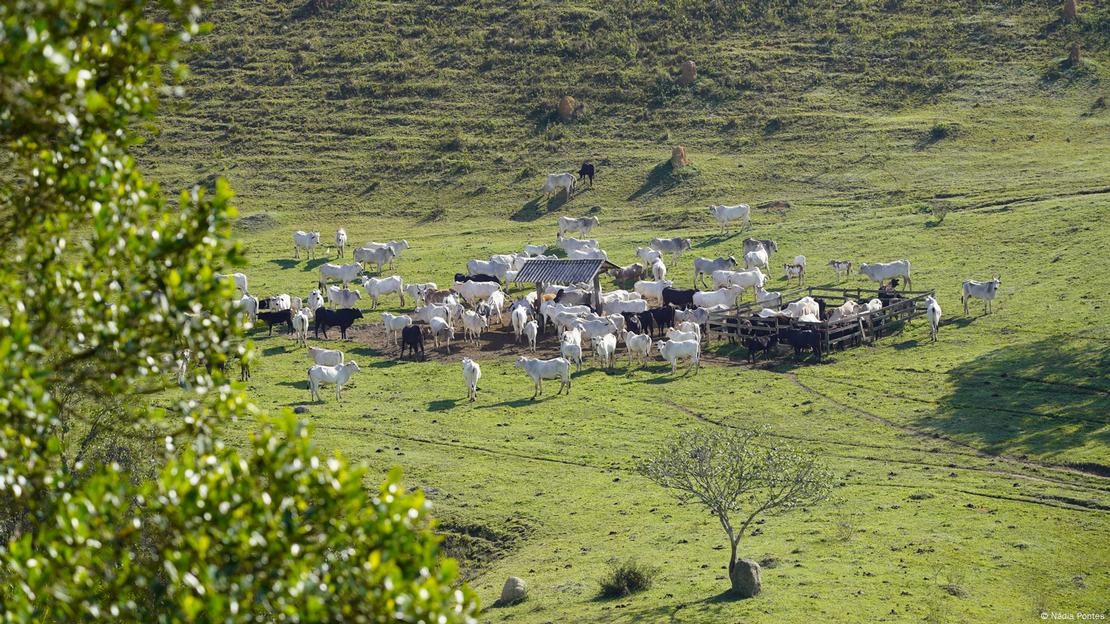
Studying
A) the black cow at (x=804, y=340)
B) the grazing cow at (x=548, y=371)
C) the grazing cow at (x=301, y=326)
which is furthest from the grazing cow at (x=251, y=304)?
the black cow at (x=804, y=340)

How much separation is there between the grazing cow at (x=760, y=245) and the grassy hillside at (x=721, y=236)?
528 mm

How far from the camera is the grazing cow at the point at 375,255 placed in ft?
183

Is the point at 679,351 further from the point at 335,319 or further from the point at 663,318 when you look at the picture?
the point at 335,319

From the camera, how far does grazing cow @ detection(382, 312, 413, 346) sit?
1779 inches

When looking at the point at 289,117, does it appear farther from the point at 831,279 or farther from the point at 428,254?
the point at 831,279

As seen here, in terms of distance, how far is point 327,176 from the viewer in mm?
72938

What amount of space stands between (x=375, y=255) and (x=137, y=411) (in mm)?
44800

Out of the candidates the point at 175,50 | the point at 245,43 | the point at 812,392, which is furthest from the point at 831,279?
the point at 245,43

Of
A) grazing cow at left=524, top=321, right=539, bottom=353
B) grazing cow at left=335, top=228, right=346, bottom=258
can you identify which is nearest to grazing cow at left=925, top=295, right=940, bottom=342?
grazing cow at left=524, top=321, right=539, bottom=353

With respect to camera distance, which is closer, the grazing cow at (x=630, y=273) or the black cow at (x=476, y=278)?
the black cow at (x=476, y=278)

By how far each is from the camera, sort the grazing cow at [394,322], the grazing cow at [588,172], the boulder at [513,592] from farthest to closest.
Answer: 1. the grazing cow at [588,172]
2. the grazing cow at [394,322]
3. the boulder at [513,592]

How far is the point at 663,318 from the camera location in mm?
44719

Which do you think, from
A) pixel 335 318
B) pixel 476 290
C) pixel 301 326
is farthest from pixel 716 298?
pixel 301 326

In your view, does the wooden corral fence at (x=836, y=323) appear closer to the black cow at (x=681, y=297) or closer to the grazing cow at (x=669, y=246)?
the black cow at (x=681, y=297)
